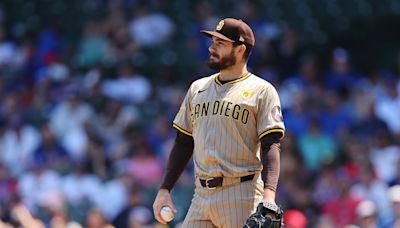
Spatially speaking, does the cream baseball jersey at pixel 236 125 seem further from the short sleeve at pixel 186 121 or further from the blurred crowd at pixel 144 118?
the blurred crowd at pixel 144 118

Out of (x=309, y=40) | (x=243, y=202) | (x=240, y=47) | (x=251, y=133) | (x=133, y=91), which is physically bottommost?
(x=243, y=202)

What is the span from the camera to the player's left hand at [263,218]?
5.62 m

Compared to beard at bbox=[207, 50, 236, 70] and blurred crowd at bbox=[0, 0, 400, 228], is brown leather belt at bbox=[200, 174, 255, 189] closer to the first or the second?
beard at bbox=[207, 50, 236, 70]

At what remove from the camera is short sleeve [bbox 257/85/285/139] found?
5.89 meters

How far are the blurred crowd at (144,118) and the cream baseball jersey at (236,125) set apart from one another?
3.40 metres

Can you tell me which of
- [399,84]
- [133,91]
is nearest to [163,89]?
[133,91]

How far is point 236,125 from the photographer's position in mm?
5996

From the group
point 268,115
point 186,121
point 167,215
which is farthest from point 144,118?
point 268,115

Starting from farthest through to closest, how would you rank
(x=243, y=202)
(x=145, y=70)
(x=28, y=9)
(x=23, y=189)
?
(x=28, y=9) → (x=145, y=70) → (x=23, y=189) → (x=243, y=202)

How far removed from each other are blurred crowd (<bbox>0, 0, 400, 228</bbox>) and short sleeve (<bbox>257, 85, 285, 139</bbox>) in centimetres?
349

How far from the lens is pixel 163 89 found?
545 inches

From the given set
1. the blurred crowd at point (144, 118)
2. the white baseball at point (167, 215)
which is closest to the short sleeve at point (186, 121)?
the white baseball at point (167, 215)

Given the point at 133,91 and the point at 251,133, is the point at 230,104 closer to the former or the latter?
the point at 251,133

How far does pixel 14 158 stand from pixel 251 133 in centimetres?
794
